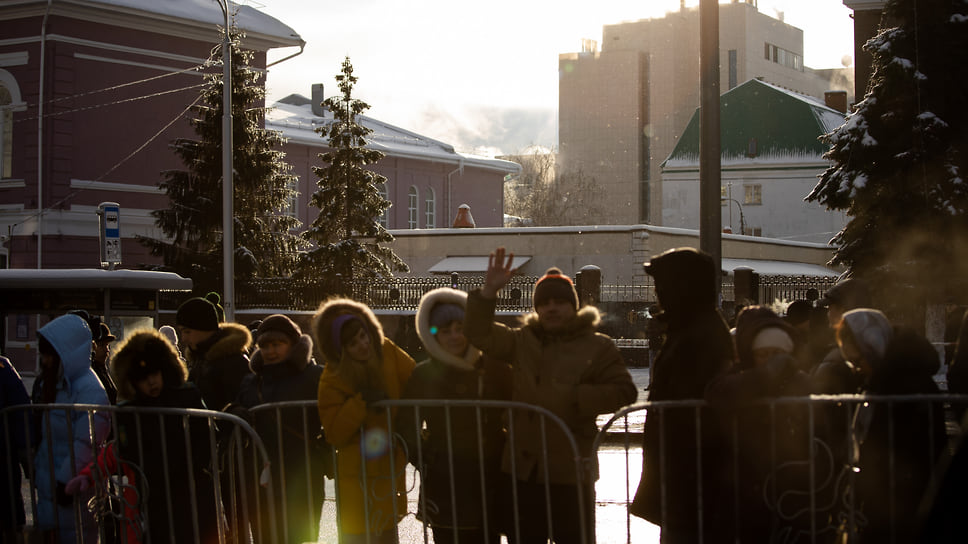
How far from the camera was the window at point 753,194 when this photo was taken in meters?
58.0

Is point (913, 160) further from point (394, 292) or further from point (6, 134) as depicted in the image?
point (6, 134)

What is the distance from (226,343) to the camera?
665 cm

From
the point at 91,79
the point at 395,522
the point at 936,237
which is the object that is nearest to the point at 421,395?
the point at 395,522

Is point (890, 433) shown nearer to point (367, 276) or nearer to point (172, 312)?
point (172, 312)

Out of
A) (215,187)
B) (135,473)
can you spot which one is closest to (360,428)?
(135,473)

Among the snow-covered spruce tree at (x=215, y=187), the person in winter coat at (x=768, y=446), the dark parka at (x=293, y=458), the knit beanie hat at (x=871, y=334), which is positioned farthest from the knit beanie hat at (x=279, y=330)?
the snow-covered spruce tree at (x=215, y=187)

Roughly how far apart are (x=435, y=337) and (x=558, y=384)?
0.69m

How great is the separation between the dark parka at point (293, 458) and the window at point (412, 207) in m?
43.3

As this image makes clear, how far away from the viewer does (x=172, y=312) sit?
23.6 meters

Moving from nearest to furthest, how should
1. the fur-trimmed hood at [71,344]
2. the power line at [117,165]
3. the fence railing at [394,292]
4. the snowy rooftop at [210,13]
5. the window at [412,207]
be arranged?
the fur-trimmed hood at [71,344] → the fence railing at [394,292] → the power line at [117,165] → the snowy rooftop at [210,13] → the window at [412,207]

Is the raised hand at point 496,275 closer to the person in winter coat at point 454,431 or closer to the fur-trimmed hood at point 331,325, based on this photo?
the person in winter coat at point 454,431

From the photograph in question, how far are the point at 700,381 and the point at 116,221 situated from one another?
13.7 m

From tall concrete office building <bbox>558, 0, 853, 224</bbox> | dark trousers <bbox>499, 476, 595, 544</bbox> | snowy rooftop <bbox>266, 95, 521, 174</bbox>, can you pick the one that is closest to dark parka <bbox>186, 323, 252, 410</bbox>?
dark trousers <bbox>499, 476, 595, 544</bbox>

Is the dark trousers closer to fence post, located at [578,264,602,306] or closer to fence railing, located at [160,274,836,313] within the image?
fence railing, located at [160,274,836,313]
